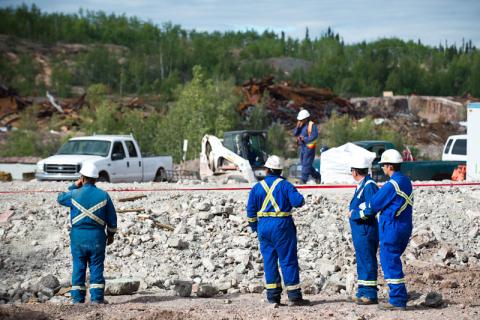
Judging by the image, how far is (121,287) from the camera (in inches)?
484

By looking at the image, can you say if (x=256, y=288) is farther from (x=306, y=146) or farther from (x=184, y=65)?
(x=184, y=65)

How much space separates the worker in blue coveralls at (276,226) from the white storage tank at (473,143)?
14896mm

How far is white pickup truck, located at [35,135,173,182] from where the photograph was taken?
24.1 metres

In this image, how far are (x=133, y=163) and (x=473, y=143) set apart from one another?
1000 centimetres

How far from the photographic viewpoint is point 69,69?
88500mm

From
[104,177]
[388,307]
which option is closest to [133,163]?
[104,177]

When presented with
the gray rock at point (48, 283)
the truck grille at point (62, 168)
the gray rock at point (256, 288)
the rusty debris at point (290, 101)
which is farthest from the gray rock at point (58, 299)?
the rusty debris at point (290, 101)

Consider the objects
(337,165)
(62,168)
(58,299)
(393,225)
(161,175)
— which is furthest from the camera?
(161,175)

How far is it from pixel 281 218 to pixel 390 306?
169 centimetres

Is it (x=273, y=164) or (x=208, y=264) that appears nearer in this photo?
(x=273, y=164)

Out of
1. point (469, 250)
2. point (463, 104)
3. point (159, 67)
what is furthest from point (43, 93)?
point (469, 250)

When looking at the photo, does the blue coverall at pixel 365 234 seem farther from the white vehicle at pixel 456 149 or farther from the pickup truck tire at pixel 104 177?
the white vehicle at pixel 456 149

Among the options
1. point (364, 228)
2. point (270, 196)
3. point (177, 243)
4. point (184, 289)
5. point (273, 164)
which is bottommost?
point (184, 289)

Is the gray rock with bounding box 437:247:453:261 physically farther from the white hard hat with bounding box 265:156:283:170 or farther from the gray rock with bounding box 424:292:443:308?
the white hard hat with bounding box 265:156:283:170
